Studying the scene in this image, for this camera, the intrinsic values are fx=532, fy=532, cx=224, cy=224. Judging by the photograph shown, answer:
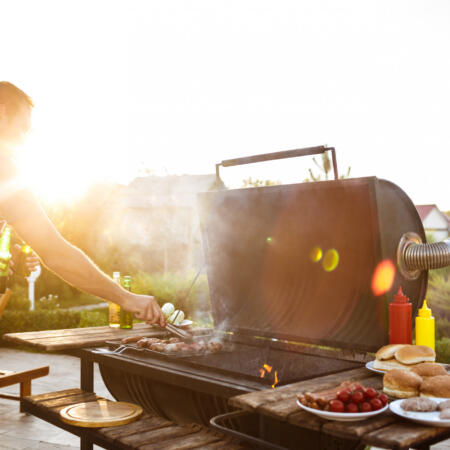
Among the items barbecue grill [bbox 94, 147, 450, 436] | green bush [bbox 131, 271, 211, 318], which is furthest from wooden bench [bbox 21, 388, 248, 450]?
green bush [bbox 131, 271, 211, 318]

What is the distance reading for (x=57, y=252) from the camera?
2420mm

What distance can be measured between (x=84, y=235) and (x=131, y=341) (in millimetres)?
15628

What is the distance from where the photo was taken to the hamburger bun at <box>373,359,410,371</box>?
7.22 ft

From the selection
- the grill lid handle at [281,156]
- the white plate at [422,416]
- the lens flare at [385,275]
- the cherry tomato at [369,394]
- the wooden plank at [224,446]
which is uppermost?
the grill lid handle at [281,156]

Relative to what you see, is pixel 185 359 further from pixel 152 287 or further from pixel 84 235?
pixel 84 235

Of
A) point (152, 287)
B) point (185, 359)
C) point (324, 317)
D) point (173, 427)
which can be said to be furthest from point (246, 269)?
point (152, 287)

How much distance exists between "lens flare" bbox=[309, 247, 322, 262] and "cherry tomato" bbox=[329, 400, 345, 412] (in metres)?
1.47

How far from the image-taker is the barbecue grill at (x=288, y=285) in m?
2.57

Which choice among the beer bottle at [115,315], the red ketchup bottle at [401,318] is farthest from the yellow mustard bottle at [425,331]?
the beer bottle at [115,315]

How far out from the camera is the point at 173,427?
261cm

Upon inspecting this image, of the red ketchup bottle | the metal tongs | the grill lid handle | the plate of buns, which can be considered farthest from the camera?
the metal tongs

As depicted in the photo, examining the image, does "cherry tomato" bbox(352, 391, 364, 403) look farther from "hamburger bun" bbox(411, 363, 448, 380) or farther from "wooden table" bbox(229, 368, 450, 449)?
"hamburger bun" bbox(411, 363, 448, 380)

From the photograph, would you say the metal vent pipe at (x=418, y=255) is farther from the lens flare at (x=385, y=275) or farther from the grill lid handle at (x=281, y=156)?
the grill lid handle at (x=281, y=156)

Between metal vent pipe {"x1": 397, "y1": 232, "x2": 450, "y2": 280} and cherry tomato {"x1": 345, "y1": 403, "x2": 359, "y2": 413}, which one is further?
metal vent pipe {"x1": 397, "y1": 232, "x2": 450, "y2": 280}
